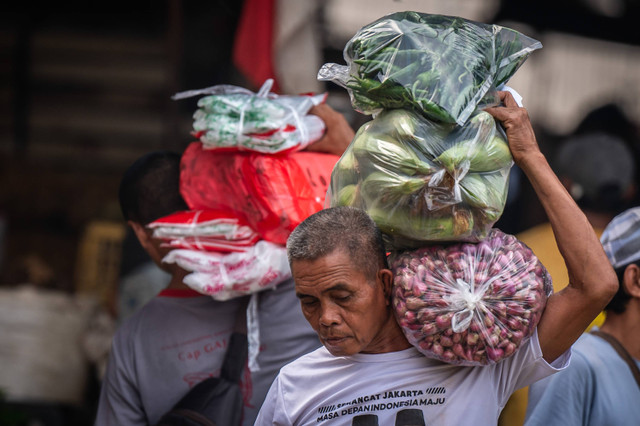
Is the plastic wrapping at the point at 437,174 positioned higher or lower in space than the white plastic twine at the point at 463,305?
higher

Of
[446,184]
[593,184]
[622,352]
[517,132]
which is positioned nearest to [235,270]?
[446,184]

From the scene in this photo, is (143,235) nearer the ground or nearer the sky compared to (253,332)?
nearer the sky

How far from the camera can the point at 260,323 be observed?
8.23 feet

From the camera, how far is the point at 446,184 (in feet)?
5.61

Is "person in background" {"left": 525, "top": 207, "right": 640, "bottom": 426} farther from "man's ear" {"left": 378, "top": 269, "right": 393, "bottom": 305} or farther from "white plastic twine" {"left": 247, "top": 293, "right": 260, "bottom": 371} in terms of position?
"white plastic twine" {"left": 247, "top": 293, "right": 260, "bottom": 371}

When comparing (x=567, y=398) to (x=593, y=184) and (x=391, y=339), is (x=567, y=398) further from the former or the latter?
(x=593, y=184)

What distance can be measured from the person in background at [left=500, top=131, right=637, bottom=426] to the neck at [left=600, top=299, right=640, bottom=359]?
80 cm

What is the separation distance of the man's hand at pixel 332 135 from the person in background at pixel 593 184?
4.15 ft

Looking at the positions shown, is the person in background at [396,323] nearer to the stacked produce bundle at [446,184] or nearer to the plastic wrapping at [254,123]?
the stacked produce bundle at [446,184]

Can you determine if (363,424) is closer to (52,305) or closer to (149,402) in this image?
(149,402)

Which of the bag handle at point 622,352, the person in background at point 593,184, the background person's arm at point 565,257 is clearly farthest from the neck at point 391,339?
the person in background at point 593,184

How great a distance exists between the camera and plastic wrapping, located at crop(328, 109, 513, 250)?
171cm

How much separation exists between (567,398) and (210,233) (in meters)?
1.32

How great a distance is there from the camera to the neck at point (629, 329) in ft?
7.80
